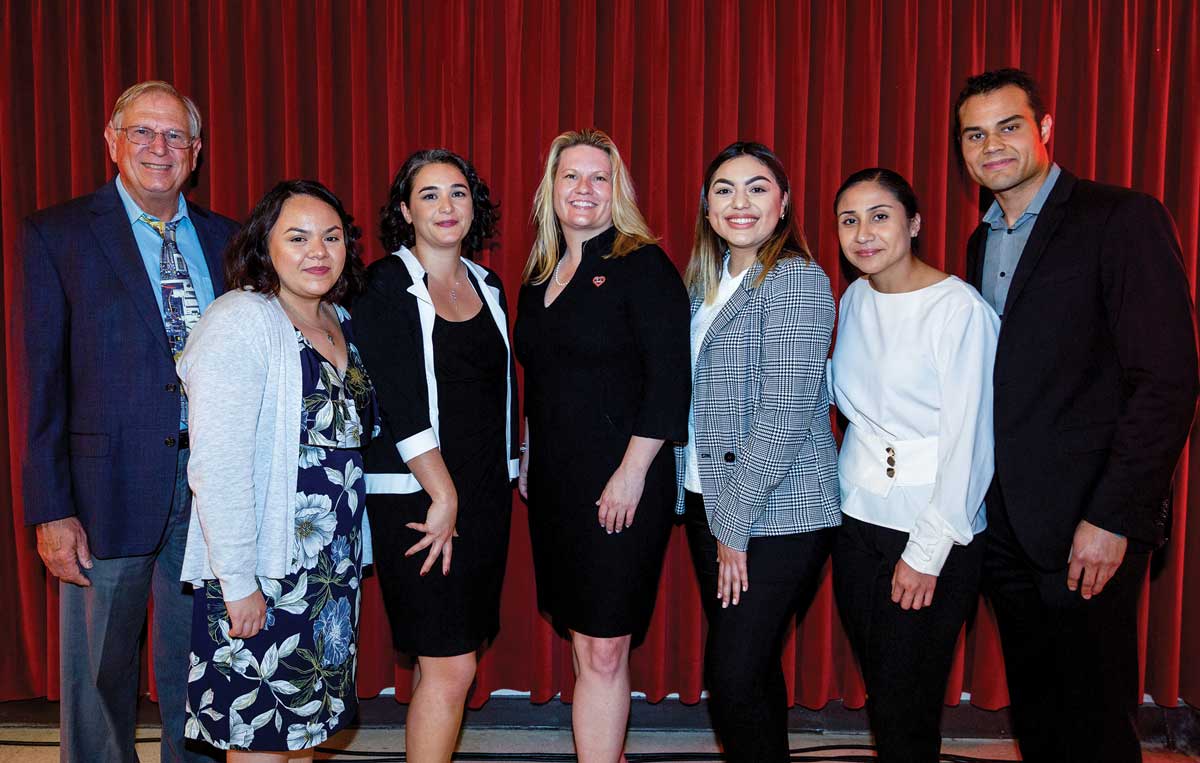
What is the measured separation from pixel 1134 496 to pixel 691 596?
146cm

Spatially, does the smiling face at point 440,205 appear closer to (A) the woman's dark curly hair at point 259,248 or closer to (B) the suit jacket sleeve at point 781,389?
(A) the woman's dark curly hair at point 259,248

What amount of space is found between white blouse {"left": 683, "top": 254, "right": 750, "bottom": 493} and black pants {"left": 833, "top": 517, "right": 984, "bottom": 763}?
1.54 ft

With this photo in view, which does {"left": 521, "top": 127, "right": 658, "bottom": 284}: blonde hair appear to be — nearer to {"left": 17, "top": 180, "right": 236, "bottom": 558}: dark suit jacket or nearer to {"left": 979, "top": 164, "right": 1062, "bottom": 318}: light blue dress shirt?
{"left": 979, "top": 164, "right": 1062, "bottom": 318}: light blue dress shirt

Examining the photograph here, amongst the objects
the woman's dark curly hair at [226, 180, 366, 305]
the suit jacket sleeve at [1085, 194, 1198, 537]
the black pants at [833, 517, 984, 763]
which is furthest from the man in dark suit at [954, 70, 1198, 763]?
the woman's dark curly hair at [226, 180, 366, 305]

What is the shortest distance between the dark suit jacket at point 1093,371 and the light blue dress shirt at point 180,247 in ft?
7.25

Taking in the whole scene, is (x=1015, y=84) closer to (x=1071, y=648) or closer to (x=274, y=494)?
(x=1071, y=648)

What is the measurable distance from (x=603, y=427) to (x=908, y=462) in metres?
0.78

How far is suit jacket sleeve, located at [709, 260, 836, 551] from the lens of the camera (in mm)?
1873

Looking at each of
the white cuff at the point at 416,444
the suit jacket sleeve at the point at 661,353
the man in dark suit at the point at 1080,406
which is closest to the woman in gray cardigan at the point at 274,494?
the white cuff at the point at 416,444

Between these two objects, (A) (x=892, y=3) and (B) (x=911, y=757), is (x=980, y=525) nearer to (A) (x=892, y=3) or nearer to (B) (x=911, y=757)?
(B) (x=911, y=757)

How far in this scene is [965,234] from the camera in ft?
8.94

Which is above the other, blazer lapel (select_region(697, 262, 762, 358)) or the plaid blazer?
blazer lapel (select_region(697, 262, 762, 358))

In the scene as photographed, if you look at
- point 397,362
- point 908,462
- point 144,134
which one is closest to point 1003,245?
point 908,462

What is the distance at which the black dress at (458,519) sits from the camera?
2.04 metres
